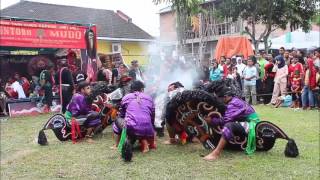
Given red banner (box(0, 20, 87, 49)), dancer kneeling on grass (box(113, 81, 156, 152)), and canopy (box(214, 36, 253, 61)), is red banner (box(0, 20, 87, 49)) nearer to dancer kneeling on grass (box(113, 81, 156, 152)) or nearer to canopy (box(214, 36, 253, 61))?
canopy (box(214, 36, 253, 61))

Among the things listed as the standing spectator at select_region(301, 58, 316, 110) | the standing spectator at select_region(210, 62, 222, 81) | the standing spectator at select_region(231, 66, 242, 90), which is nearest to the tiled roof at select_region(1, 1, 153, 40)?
the standing spectator at select_region(210, 62, 222, 81)

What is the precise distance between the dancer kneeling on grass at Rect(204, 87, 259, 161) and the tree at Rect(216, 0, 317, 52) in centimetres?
1369

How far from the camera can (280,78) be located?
13.2 meters

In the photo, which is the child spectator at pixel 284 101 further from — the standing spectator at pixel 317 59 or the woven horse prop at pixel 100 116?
the woven horse prop at pixel 100 116

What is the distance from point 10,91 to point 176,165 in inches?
383

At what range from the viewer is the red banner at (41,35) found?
497 inches

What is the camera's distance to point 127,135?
6770 mm

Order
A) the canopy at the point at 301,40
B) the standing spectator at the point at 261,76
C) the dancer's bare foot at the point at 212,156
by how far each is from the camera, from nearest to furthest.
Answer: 1. the dancer's bare foot at the point at 212,156
2. the standing spectator at the point at 261,76
3. the canopy at the point at 301,40

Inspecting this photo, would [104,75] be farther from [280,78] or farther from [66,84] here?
[280,78]

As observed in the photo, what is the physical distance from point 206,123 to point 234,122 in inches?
19.0

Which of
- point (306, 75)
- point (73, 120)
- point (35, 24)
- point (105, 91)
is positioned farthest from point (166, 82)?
point (35, 24)

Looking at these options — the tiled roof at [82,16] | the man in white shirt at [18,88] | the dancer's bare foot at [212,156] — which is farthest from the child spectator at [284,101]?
the tiled roof at [82,16]

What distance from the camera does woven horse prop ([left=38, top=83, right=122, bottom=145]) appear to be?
8086 millimetres

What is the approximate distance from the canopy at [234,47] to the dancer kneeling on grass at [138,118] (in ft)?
34.0
